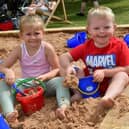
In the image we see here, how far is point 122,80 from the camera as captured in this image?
107 inches

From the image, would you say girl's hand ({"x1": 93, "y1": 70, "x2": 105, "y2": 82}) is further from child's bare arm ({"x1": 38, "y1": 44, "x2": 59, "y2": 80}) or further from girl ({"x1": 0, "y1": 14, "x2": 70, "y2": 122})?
child's bare arm ({"x1": 38, "y1": 44, "x2": 59, "y2": 80})

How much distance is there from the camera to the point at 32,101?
2.74 m

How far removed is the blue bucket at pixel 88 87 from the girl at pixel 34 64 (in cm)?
11

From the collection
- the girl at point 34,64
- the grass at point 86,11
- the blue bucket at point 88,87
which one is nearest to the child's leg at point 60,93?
the girl at point 34,64

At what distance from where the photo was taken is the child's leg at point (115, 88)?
8.21ft

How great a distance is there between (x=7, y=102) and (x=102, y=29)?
0.85m

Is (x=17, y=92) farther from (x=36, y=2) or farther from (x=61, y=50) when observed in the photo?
(x=36, y=2)

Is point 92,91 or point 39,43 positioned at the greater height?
point 39,43

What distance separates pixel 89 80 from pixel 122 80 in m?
0.23

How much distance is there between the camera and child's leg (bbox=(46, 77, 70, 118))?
2594 mm

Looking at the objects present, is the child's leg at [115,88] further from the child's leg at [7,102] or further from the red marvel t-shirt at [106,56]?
the child's leg at [7,102]

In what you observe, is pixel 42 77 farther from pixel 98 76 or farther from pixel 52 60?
pixel 98 76

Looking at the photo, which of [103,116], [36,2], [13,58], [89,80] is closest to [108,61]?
[89,80]

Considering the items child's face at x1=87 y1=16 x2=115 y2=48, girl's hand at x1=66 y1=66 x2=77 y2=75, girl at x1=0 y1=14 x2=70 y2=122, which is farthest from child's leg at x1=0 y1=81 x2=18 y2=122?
child's face at x1=87 y1=16 x2=115 y2=48
